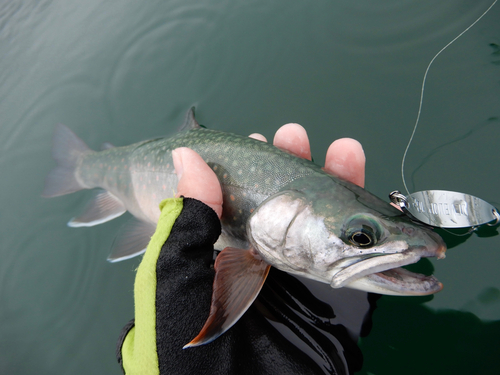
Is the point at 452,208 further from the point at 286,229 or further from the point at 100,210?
the point at 100,210

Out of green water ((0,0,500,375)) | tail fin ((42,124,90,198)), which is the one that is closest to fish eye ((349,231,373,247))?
green water ((0,0,500,375))

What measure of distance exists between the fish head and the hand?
37 centimetres

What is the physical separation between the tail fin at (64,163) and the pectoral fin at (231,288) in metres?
2.63

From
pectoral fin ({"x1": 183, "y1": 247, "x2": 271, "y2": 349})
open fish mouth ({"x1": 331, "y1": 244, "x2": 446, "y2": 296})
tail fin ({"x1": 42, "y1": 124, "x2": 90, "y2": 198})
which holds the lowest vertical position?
tail fin ({"x1": 42, "y1": 124, "x2": 90, "y2": 198})

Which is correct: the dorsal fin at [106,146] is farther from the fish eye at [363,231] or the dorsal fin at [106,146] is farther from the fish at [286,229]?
the fish eye at [363,231]

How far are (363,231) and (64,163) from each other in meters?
3.67

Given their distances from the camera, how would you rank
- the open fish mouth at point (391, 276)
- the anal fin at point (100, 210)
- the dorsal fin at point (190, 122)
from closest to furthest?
the open fish mouth at point (391, 276) < the dorsal fin at point (190, 122) < the anal fin at point (100, 210)

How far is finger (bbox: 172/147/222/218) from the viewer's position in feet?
6.46

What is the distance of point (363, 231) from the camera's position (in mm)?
1485

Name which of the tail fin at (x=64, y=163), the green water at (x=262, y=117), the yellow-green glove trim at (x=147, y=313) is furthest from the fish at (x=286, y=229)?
the tail fin at (x=64, y=163)

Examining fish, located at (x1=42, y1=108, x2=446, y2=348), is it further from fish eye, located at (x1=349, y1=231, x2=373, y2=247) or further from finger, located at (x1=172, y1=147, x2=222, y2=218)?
finger, located at (x1=172, y1=147, x2=222, y2=218)

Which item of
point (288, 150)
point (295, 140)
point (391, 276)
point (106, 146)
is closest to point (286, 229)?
point (391, 276)

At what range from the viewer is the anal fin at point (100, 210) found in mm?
3199

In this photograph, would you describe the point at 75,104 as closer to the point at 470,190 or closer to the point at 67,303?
the point at 67,303
